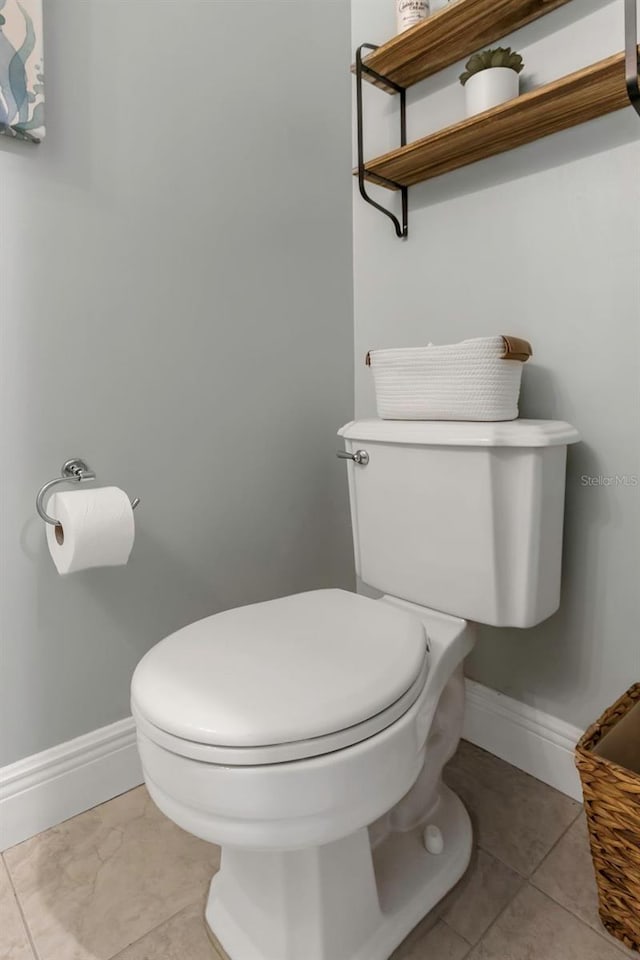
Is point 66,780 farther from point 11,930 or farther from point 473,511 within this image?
point 473,511

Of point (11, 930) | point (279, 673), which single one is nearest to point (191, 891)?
point (11, 930)

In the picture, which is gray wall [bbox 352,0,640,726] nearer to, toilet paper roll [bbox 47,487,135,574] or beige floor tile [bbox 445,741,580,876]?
beige floor tile [bbox 445,741,580,876]

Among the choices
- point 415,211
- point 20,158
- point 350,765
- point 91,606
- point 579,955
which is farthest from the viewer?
point 415,211

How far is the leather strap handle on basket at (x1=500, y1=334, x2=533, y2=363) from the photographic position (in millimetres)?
969

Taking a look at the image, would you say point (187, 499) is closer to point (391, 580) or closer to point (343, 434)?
point (343, 434)

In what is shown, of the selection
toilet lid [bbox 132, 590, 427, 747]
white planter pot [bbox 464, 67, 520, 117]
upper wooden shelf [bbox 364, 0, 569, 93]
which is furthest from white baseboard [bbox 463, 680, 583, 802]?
upper wooden shelf [bbox 364, 0, 569, 93]

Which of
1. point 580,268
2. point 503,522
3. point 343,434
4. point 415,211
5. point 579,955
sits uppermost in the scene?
point 415,211

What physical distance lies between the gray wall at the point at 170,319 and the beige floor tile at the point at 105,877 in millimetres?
186

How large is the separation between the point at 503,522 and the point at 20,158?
1020 millimetres

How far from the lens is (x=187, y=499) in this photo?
1.21 meters

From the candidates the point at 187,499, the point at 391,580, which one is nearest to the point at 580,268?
the point at 391,580

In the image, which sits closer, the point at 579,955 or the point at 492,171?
the point at 579,955

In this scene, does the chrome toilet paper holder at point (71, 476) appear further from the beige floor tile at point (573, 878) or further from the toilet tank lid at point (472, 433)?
the beige floor tile at point (573, 878)

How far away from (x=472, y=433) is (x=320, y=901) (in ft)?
2.38
